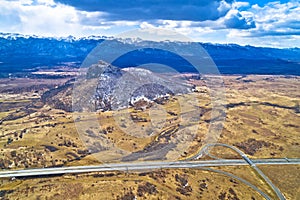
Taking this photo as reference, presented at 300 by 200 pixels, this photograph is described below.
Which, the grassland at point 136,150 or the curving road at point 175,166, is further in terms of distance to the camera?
the curving road at point 175,166

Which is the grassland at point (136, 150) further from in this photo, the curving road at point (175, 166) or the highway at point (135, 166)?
the highway at point (135, 166)

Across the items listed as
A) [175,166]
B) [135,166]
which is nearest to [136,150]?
[135,166]

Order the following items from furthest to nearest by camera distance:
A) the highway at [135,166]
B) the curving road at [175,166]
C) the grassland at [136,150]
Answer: the highway at [135,166]
the curving road at [175,166]
the grassland at [136,150]

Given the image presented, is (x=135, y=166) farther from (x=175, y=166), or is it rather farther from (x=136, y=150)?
(x=136, y=150)

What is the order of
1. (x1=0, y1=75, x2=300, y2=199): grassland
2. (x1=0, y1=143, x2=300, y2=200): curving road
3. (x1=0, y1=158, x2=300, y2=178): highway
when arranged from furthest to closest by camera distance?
(x1=0, y1=158, x2=300, y2=178): highway < (x1=0, y1=143, x2=300, y2=200): curving road < (x1=0, y1=75, x2=300, y2=199): grassland

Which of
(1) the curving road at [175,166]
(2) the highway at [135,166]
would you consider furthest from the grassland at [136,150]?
(2) the highway at [135,166]

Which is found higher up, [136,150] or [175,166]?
[175,166]

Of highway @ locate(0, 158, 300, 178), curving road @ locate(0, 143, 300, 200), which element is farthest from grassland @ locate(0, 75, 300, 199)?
highway @ locate(0, 158, 300, 178)

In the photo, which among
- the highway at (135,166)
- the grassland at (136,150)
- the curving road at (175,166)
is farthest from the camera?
the highway at (135,166)

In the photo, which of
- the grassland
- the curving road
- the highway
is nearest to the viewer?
the grassland

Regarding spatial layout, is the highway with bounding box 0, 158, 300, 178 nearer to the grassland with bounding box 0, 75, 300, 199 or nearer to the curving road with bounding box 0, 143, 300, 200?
the curving road with bounding box 0, 143, 300, 200

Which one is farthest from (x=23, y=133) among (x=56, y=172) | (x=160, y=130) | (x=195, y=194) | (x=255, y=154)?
(x=255, y=154)

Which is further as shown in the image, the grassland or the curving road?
the curving road

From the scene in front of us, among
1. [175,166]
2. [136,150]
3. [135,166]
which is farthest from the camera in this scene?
[136,150]
